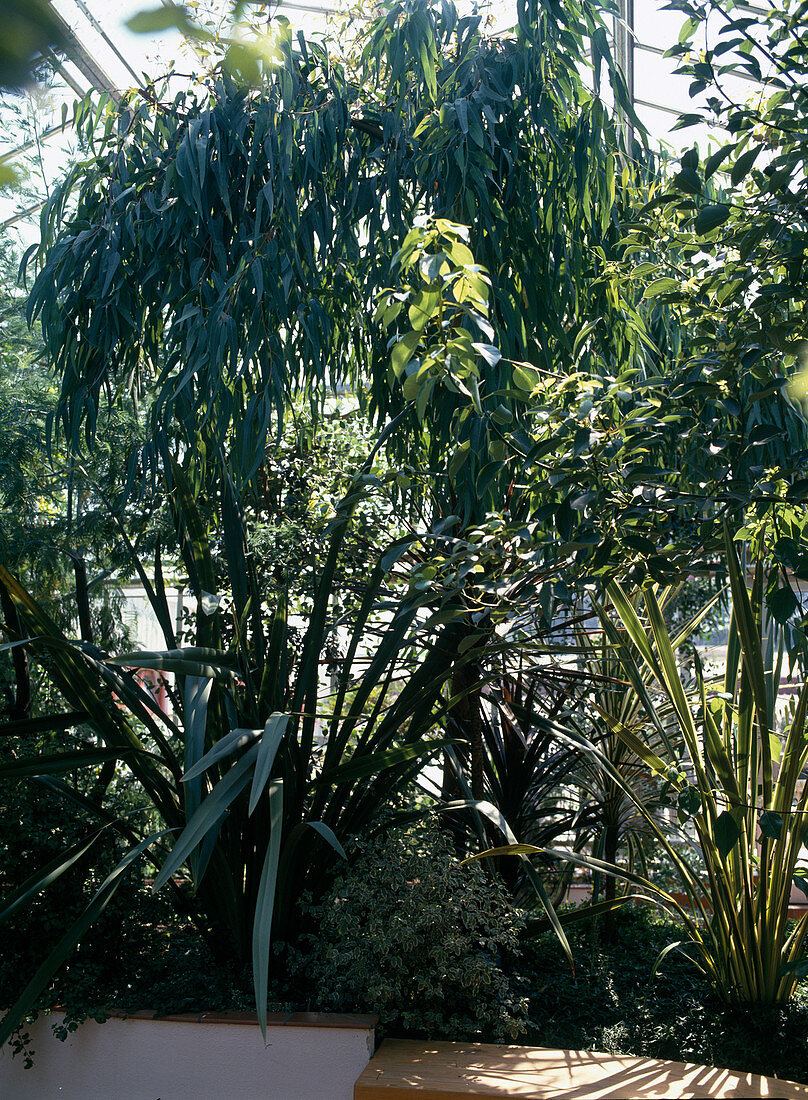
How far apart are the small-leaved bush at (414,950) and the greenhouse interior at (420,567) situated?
0.01 meters

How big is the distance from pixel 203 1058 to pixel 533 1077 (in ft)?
2.41

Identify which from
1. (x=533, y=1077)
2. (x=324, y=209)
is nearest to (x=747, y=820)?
(x=533, y=1077)

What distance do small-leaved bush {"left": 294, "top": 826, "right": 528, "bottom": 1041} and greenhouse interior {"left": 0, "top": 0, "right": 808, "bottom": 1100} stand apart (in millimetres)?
11

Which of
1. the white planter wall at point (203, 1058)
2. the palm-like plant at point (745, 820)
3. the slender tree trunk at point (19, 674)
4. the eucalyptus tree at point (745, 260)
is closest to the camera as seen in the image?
the eucalyptus tree at point (745, 260)

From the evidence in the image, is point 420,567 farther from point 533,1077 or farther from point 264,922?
point 533,1077

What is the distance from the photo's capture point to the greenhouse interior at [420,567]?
1604mm

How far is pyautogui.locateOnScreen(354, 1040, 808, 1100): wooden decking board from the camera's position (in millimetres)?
1695

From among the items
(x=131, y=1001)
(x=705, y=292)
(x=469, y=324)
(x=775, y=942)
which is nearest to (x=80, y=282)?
(x=469, y=324)

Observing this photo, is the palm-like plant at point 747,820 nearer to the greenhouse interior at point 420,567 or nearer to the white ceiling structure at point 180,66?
the greenhouse interior at point 420,567

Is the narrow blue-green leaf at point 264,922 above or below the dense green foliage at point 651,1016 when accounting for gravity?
above

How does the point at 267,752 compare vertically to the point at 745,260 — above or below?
below

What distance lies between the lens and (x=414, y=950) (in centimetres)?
201

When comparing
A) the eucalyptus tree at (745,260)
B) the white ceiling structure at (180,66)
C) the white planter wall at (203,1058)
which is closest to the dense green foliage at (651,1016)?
the white planter wall at (203,1058)

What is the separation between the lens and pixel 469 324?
5.08ft
